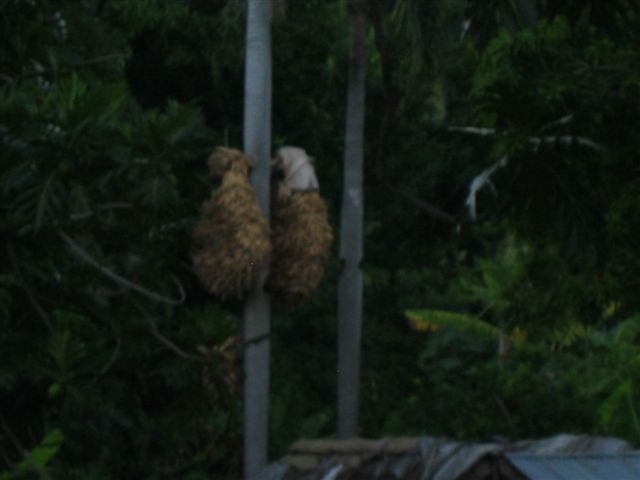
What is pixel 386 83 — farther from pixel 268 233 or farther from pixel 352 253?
pixel 352 253

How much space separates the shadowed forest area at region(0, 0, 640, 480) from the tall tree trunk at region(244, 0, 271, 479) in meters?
0.51

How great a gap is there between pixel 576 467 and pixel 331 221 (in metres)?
19.1

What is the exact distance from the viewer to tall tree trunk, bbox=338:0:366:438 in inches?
1014

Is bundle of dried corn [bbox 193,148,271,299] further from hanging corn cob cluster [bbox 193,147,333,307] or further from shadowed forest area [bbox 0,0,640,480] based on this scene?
shadowed forest area [bbox 0,0,640,480]

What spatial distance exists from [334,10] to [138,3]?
413 centimetres

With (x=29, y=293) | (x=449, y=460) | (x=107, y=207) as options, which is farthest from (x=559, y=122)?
(x=29, y=293)

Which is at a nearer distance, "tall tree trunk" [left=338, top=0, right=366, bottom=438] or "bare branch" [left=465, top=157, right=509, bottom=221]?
"bare branch" [left=465, top=157, right=509, bottom=221]

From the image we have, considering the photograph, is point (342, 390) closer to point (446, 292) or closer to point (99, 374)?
point (446, 292)

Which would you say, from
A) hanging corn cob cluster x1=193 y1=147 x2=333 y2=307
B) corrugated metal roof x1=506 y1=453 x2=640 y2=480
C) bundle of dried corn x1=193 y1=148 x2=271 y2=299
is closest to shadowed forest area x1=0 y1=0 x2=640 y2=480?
bundle of dried corn x1=193 y1=148 x2=271 y2=299

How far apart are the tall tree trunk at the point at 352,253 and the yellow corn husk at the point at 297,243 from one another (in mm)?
5652

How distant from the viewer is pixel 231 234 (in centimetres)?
1820

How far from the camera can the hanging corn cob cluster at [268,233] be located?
18.2m

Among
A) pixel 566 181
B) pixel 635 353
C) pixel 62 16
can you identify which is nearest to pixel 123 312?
pixel 62 16

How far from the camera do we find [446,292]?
34938 mm
